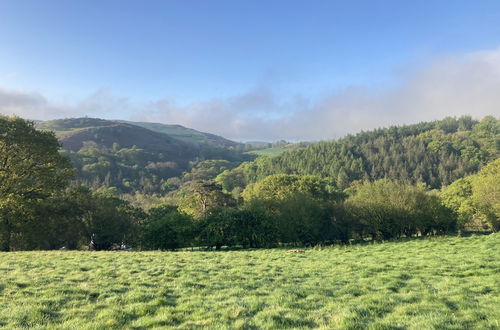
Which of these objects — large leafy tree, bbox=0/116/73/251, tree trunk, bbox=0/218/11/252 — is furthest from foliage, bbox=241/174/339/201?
tree trunk, bbox=0/218/11/252

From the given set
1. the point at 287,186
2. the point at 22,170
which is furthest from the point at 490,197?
the point at 22,170

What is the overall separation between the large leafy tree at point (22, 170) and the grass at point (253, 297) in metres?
20.1

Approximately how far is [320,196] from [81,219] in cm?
4715

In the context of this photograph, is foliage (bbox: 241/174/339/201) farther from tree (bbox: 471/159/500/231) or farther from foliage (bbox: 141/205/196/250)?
tree (bbox: 471/159/500/231)

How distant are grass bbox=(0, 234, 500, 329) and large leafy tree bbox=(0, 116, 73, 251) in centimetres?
2013

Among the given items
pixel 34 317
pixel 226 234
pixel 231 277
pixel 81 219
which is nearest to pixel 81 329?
pixel 34 317

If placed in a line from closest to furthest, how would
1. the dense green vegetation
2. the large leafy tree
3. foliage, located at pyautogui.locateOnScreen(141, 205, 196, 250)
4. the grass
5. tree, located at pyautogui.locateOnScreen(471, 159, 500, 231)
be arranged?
the grass < the dense green vegetation < the large leafy tree < foliage, located at pyautogui.locateOnScreen(141, 205, 196, 250) < tree, located at pyautogui.locateOnScreen(471, 159, 500, 231)

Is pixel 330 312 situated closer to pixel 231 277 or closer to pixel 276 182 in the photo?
pixel 231 277

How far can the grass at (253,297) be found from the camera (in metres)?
7.90

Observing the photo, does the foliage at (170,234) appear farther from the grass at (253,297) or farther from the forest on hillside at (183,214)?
the grass at (253,297)

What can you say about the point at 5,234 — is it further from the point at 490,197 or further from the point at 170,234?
the point at 490,197

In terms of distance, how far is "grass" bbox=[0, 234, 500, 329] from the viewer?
25.9 feet

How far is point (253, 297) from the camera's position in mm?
10391

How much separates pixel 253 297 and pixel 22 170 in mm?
33742
